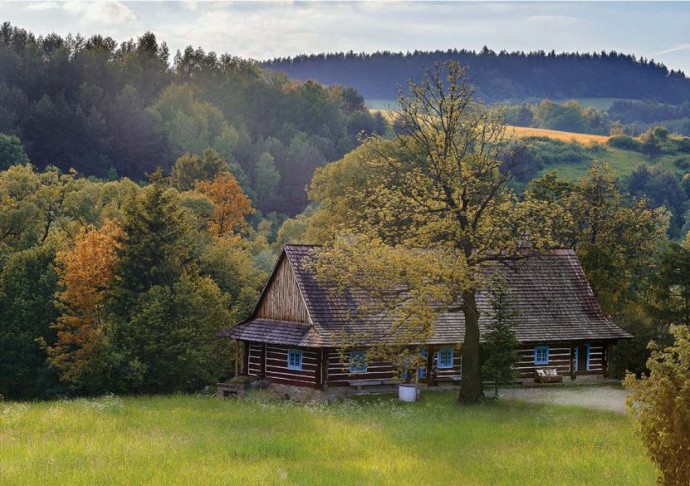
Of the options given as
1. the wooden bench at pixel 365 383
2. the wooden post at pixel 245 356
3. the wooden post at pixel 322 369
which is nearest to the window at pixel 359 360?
the wooden bench at pixel 365 383

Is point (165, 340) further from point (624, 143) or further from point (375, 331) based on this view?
point (624, 143)

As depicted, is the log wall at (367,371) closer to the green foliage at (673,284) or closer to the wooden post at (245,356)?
the wooden post at (245,356)

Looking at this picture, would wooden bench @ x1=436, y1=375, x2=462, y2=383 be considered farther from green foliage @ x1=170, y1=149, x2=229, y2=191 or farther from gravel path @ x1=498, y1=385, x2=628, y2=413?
green foliage @ x1=170, y1=149, x2=229, y2=191

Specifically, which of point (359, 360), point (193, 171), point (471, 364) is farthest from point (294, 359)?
point (193, 171)

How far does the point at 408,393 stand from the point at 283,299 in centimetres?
768

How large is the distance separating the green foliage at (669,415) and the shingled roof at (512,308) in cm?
2193

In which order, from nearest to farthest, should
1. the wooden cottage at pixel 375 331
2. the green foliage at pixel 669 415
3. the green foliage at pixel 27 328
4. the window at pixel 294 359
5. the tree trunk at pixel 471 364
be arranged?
the green foliage at pixel 669 415 → the tree trunk at pixel 471 364 → the wooden cottage at pixel 375 331 → the window at pixel 294 359 → the green foliage at pixel 27 328

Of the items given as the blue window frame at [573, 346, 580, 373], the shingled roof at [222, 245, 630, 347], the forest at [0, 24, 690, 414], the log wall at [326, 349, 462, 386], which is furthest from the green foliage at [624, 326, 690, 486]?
the blue window frame at [573, 346, 580, 373]

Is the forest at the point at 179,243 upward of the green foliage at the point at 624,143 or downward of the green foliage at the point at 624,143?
downward

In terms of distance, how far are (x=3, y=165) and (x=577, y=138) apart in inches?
4586

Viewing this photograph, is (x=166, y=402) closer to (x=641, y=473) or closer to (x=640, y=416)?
(x=641, y=473)

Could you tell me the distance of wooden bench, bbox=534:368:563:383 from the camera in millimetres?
48688

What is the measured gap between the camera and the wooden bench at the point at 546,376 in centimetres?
4869

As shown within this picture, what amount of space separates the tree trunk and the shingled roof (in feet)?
9.84
